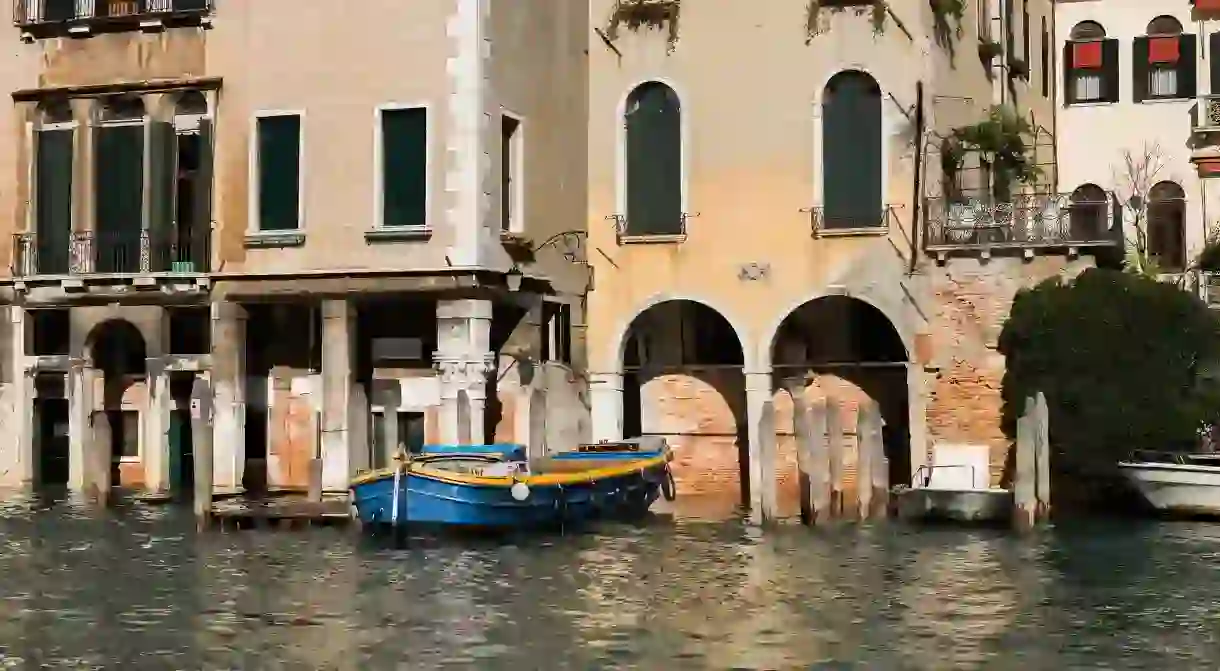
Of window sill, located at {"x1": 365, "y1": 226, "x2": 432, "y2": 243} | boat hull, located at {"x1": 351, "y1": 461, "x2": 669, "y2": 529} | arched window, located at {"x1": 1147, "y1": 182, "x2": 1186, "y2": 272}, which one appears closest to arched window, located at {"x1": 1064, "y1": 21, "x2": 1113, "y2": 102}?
arched window, located at {"x1": 1147, "y1": 182, "x2": 1186, "y2": 272}

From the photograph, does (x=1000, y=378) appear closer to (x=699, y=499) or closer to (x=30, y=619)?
(x=699, y=499)

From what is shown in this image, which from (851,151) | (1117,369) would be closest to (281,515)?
(851,151)

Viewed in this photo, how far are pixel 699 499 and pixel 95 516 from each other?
858 cm

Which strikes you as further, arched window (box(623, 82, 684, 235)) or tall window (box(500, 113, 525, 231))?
arched window (box(623, 82, 684, 235))

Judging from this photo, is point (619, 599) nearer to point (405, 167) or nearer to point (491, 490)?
point (491, 490)

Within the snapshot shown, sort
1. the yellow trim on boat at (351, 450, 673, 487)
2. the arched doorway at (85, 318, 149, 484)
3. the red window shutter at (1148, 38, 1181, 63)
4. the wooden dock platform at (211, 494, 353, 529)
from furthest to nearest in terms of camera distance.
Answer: the red window shutter at (1148, 38, 1181, 63) → the arched doorway at (85, 318, 149, 484) → the wooden dock platform at (211, 494, 353, 529) → the yellow trim on boat at (351, 450, 673, 487)

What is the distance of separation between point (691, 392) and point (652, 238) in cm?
290

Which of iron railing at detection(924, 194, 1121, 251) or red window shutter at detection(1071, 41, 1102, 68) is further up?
red window shutter at detection(1071, 41, 1102, 68)

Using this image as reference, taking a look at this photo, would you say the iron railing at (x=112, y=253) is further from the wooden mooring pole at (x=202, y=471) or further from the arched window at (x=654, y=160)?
the arched window at (x=654, y=160)

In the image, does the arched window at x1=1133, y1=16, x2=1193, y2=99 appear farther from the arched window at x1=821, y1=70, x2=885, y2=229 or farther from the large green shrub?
the large green shrub

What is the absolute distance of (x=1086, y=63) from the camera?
33.4 meters

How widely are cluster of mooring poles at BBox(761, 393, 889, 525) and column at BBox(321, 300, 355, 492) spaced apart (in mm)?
5821

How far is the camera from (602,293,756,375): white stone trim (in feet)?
89.4

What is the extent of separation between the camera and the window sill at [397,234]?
25219mm
